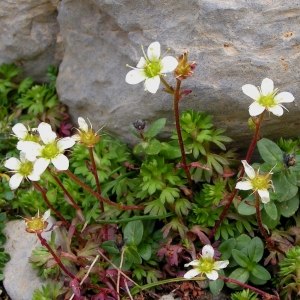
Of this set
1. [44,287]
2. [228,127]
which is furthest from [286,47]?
[44,287]

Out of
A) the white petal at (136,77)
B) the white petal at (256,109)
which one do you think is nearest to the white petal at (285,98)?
the white petal at (256,109)

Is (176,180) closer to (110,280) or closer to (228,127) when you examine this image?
(228,127)

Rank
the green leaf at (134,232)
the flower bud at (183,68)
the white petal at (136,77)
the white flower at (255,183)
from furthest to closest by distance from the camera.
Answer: the green leaf at (134,232), the white petal at (136,77), the white flower at (255,183), the flower bud at (183,68)

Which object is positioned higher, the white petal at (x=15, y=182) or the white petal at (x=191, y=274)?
the white petal at (x=15, y=182)

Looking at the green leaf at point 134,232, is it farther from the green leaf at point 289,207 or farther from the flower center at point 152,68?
the flower center at point 152,68

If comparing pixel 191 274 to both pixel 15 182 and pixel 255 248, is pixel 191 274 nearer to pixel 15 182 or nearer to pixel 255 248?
pixel 255 248

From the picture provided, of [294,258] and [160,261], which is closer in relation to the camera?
[294,258]

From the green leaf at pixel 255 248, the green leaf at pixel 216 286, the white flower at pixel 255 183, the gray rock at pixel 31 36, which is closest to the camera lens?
the white flower at pixel 255 183
